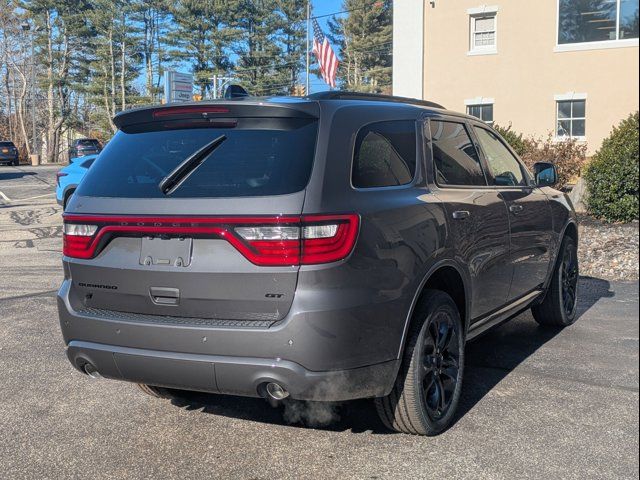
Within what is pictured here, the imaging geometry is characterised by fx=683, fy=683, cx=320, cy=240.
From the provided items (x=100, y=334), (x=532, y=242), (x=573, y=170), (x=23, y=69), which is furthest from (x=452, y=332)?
(x=23, y=69)

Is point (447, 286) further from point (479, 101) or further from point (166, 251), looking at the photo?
point (479, 101)

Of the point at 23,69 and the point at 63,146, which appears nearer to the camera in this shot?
the point at 23,69

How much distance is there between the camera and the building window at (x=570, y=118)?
2119 centimetres

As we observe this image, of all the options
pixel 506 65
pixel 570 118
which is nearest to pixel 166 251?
pixel 570 118

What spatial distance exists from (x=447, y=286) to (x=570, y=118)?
19269 mm

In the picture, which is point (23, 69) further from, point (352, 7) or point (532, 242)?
point (532, 242)

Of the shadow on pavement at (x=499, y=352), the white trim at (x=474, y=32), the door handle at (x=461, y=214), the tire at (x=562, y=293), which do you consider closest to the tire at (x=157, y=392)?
the shadow on pavement at (x=499, y=352)

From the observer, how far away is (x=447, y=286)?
3932 millimetres

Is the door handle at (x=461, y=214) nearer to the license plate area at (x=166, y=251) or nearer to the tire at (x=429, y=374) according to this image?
the tire at (x=429, y=374)

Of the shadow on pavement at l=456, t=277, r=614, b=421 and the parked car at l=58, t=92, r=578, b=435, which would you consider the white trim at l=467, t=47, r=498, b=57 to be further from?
the parked car at l=58, t=92, r=578, b=435

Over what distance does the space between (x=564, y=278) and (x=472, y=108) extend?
60.1 feet

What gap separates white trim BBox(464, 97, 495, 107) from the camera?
22609 mm

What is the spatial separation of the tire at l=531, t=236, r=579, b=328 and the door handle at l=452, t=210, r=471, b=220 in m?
1.96

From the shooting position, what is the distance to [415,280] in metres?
3.38
